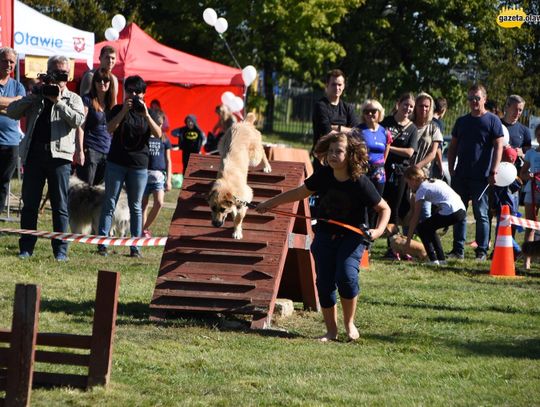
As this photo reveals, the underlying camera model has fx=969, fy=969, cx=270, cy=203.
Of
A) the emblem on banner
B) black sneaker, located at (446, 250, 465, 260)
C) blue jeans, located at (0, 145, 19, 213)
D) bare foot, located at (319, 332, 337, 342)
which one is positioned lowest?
bare foot, located at (319, 332, 337, 342)

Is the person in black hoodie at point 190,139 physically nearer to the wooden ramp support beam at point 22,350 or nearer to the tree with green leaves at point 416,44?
the wooden ramp support beam at point 22,350

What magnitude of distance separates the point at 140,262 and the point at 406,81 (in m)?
33.0

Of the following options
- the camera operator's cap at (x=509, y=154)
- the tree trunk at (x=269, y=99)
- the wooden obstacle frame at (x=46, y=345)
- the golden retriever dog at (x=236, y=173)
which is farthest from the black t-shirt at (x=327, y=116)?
the tree trunk at (x=269, y=99)

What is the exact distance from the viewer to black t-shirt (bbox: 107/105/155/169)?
983 centimetres

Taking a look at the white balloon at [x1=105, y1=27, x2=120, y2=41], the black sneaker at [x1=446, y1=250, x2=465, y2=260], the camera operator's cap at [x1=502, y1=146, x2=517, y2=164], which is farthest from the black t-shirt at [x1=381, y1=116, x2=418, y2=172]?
the white balloon at [x1=105, y1=27, x2=120, y2=41]

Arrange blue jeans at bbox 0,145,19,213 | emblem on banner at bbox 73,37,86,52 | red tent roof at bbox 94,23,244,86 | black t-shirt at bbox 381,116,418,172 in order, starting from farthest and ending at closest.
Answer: red tent roof at bbox 94,23,244,86 < emblem on banner at bbox 73,37,86,52 < black t-shirt at bbox 381,116,418,172 < blue jeans at bbox 0,145,19,213

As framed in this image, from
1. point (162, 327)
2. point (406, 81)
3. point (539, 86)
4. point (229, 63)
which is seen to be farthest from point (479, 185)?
point (406, 81)

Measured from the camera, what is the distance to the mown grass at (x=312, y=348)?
549 cm

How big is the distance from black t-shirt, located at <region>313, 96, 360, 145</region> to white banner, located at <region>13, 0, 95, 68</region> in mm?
6284

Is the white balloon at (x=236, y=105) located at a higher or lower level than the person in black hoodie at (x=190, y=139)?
higher

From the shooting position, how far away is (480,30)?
1636 inches

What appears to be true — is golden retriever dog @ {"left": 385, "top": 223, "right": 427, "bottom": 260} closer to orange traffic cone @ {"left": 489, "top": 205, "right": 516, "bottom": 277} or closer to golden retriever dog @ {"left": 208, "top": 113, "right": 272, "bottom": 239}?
orange traffic cone @ {"left": 489, "top": 205, "right": 516, "bottom": 277}

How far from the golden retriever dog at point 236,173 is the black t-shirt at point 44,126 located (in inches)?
66.0

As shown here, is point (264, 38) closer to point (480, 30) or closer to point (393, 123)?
point (480, 30)
